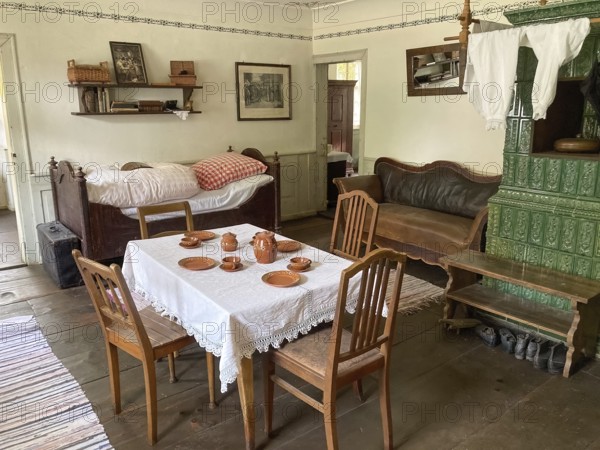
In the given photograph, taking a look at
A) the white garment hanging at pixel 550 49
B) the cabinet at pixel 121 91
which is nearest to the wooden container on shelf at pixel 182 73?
the cabinet at pixel 121 91

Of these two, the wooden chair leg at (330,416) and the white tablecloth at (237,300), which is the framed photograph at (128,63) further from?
the wooden chair leg at (330,416)

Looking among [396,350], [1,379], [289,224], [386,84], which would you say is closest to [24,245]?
[1,379]

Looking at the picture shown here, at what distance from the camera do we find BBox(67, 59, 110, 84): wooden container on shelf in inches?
172

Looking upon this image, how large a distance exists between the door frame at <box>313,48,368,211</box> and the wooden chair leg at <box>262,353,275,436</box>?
12.9 feet

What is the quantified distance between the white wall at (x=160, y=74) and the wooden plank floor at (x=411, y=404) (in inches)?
83.8

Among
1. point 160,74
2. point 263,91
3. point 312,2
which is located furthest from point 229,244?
point 312,2

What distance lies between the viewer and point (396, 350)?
3150mm

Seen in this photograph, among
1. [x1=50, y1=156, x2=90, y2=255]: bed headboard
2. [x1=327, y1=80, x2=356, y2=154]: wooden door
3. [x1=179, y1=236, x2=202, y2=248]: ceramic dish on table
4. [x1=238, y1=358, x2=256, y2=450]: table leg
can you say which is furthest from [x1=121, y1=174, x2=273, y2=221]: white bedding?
[x1=327, y1=80, x2=356, y2=154]: wooden door

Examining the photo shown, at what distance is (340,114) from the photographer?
26.7 ft

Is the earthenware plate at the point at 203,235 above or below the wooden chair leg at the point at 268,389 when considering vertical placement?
above

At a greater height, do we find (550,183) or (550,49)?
(550,49)

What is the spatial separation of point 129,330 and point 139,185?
2216 millimetres

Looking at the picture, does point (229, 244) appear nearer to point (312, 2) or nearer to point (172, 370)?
point (172, 370)

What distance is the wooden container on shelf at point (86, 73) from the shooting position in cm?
436
